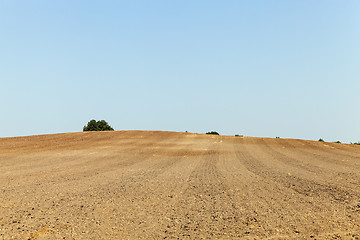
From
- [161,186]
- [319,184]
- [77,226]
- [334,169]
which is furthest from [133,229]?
[334,169]

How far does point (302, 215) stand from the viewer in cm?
756

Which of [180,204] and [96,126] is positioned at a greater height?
[96,126]

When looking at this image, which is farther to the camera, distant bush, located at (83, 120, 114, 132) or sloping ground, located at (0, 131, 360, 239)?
distant bush, located at (83, 120, 114, 132)

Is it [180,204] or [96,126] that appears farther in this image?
[96,126]

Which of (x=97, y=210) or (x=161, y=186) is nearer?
(x=97, y=210)

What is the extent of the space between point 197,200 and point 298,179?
19.1 feet

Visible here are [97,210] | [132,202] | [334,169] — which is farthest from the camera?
[334,169]

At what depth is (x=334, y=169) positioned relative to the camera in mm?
15422

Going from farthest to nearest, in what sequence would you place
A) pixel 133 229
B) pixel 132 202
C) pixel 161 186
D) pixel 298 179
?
pixel 298 179 < pixel 161 186 < pixel 132 202 < pixel 133 229

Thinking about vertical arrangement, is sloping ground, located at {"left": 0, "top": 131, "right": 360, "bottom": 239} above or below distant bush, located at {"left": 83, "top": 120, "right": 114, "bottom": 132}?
below

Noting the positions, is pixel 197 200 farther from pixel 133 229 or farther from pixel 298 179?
pixel 298 179

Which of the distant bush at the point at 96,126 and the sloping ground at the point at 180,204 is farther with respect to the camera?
the distant bush at the point at 96,126

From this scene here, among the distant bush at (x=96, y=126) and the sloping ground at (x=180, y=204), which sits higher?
the distant bush at (x=96, y=126)

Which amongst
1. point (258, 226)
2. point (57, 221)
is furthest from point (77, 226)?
point (258, 226)
